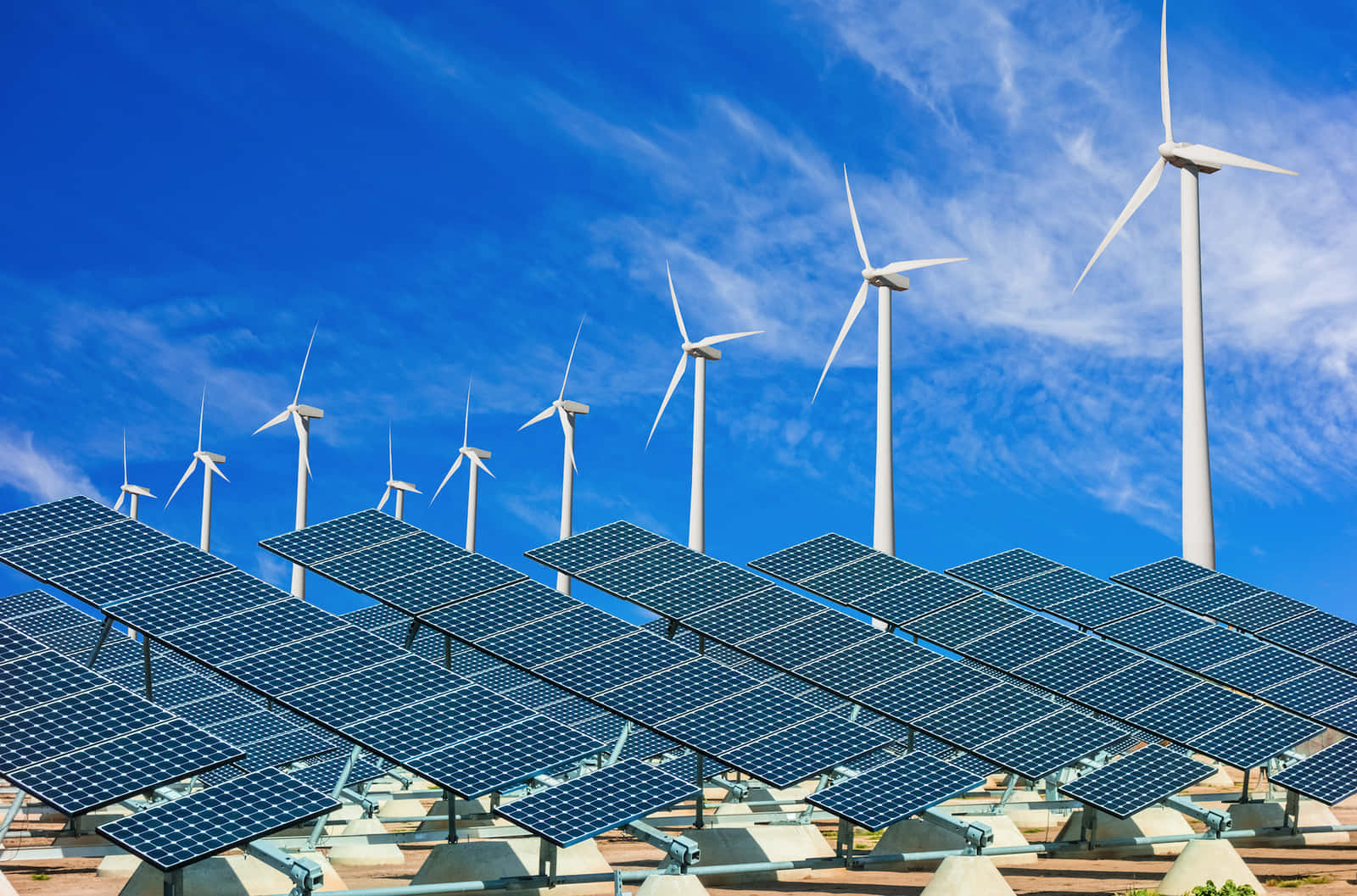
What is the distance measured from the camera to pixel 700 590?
39031 mm

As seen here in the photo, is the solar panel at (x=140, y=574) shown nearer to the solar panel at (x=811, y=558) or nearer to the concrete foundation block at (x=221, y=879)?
the concrete foundation block at (x=221, y=879)

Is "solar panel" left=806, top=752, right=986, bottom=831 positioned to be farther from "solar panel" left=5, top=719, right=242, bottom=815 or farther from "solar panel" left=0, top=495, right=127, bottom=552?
"solar panel" left=0, top=495, right=127, bottom=552

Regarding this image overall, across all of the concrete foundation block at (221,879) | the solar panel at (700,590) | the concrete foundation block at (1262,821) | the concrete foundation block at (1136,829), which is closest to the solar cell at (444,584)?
the solar panel at (700,590)

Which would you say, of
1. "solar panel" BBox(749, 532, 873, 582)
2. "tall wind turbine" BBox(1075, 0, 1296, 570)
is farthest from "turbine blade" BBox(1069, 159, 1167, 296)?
"solar panel" BBox(749, 532, 873, 582)

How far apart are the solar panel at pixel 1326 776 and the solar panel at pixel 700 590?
14109mm

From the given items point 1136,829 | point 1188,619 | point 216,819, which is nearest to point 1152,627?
point 1188,619

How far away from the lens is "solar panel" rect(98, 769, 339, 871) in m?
24.6

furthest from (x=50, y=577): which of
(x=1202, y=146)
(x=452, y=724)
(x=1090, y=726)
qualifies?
A: (x=1202, y=146)

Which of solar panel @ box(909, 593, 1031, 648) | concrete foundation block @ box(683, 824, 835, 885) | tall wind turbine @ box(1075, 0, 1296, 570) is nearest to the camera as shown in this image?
concrete foundation block @ box(683, 824, 835, 885)

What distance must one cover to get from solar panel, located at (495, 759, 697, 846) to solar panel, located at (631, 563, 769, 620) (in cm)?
789

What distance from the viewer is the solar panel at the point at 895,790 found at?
30.0 m

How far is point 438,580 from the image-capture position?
36.3m

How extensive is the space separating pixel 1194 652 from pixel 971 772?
51.7ft

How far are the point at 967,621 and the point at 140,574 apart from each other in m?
22.1
